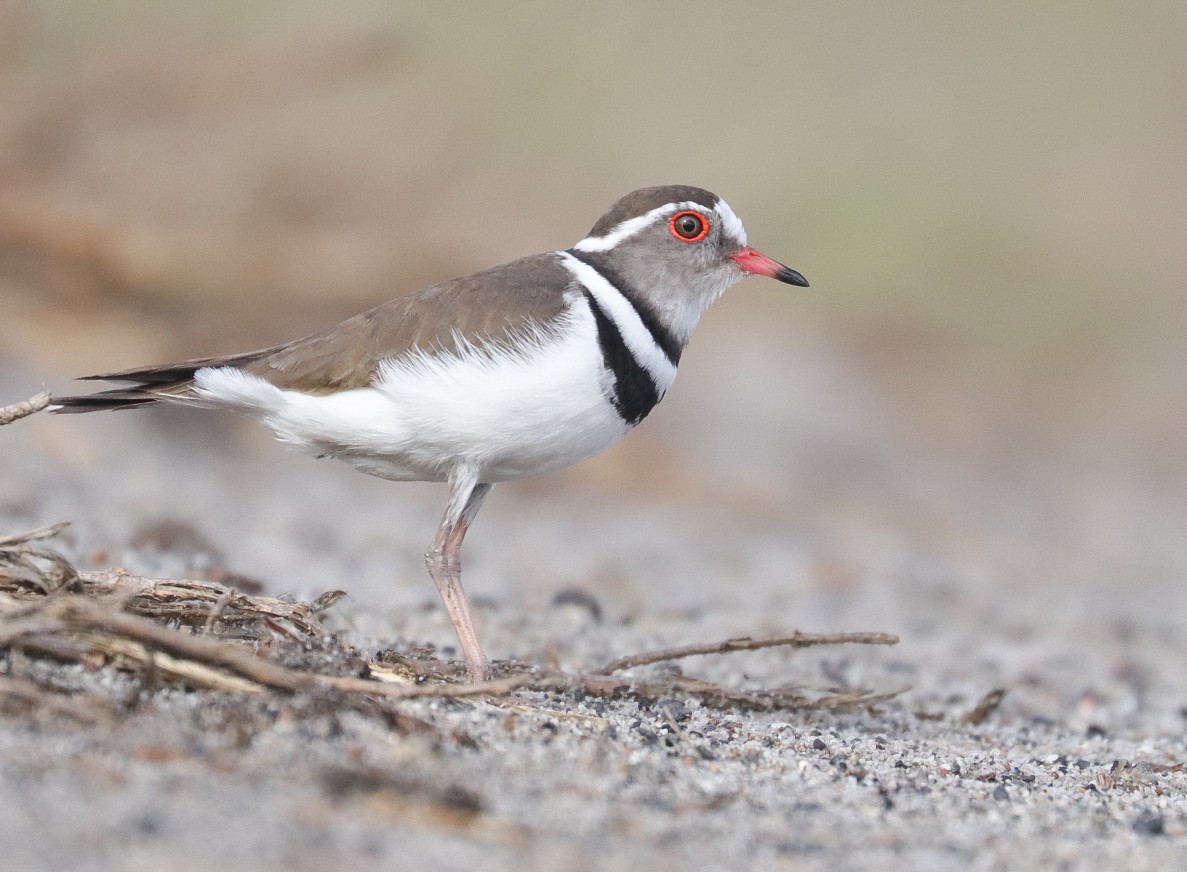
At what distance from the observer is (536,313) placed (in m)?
4.98

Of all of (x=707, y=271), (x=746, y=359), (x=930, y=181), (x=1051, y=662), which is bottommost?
(x=1051, y=662)

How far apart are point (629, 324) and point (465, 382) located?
71 centimetres

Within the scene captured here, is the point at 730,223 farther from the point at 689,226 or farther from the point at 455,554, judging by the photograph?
the point at 455,554

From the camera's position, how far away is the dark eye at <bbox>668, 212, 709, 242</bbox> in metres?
5.61

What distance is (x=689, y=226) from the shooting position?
18.5 ft

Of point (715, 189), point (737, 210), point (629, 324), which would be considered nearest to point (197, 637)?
point (629, 324)

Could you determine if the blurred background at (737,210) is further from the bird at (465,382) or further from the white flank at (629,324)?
the white flank at (629,324)

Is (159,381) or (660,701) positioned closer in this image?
(660,701)

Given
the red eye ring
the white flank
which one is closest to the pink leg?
the white flank

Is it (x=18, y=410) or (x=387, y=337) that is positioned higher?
(x=387, y=337)

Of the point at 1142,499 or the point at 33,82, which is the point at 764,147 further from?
the point at 33,82

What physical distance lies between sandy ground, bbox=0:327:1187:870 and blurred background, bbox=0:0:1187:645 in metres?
0.10

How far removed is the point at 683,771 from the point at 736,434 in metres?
9.50

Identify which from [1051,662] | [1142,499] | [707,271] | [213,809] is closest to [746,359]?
[1142,499]
